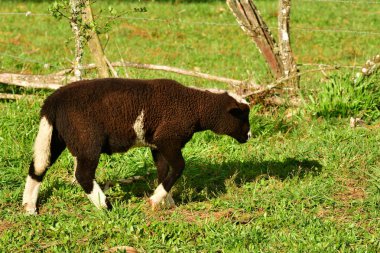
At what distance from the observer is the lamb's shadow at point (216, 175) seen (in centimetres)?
701

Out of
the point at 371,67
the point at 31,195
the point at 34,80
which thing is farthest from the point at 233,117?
the point at 34,80

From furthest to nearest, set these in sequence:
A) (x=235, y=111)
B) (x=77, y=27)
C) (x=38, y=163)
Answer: (x=77, y=27)
(x=235, y=111)
(x=38, y=163)

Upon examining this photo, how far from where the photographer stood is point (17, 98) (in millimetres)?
8984

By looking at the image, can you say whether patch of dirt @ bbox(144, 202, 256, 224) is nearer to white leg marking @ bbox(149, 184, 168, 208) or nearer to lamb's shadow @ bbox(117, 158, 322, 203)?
white leg marking @ bbox(149, 184, 168, 208)

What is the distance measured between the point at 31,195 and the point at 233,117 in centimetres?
204

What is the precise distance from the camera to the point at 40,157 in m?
6.33

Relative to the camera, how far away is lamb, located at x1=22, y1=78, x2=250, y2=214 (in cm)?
616

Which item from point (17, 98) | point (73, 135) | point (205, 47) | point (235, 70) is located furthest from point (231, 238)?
point (205, 47)

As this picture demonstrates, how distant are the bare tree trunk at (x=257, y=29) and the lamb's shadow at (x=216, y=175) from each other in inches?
75.2

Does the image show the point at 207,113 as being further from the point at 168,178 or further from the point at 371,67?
the point at 371,67

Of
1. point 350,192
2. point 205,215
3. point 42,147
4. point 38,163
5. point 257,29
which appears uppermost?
point 257,29

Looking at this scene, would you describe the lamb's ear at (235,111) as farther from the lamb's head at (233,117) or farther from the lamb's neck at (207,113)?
the lamb's neck at (207,113)

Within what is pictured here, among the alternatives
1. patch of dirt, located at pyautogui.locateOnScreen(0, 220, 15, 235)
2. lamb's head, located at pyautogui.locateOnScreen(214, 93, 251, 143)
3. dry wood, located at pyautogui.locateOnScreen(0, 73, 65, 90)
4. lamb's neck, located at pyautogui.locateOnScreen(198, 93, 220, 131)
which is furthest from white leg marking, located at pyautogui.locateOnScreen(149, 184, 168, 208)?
dry wood, located at pyautogui.locateOnScreen(0, 73, 65, 90)

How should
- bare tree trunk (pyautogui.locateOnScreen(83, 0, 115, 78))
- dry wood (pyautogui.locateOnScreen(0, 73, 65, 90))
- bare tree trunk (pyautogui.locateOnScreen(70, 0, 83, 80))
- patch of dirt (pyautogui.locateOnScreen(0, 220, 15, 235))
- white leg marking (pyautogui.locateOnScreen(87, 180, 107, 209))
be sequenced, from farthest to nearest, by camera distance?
dry wood (pyautogui.locateOnScreen(0, 73, 65, 90)) → bare tree trunk (pyautogui.locateOnScreen(83, 0, 115, 78)) → bare tree trunk (pyautogui.locateOnScreen(70, 0, 83, 80)) → white leg marking (pyautogui.locateOnScreen(87, 180, 107, 209)) → patch of dirt (pyautogui.locateOnScreen(0, 220, 15, 235))
